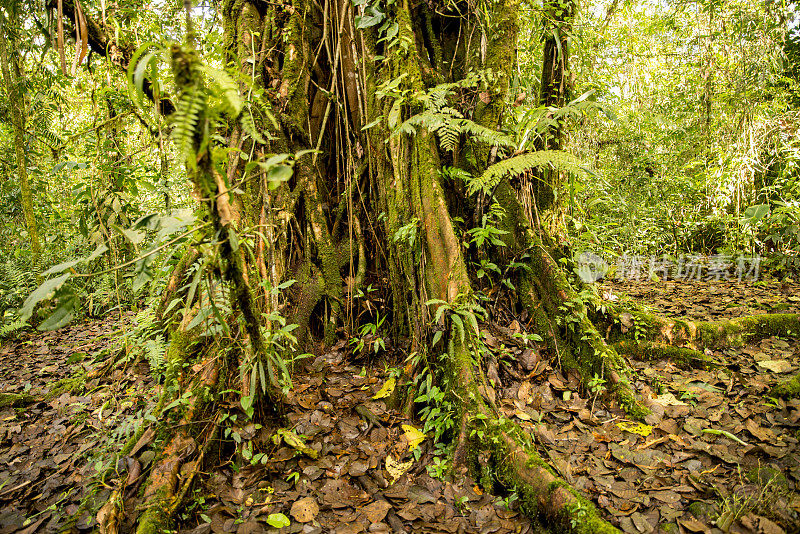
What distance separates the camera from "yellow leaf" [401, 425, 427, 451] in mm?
2074

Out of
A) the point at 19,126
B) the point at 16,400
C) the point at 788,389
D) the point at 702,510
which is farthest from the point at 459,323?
the point at 19,126

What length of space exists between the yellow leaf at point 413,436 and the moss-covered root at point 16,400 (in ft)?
9.08

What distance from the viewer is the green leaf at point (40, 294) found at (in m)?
1.12

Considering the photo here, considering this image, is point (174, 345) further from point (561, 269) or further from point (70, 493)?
point (561, 269)

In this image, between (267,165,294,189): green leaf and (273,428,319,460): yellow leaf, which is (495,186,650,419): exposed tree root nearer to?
(273,428,319,460): yellow leaf

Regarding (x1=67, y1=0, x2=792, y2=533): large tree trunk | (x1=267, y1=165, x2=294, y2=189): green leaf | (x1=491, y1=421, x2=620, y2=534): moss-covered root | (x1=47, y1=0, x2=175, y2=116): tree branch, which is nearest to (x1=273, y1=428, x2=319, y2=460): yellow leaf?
(x1=67, y1=0, x2=792, y2=533): large tree trunk

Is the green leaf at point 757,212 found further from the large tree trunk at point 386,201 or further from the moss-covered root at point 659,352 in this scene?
the moss-covered root at point 659,352

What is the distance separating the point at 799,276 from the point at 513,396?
5.19m

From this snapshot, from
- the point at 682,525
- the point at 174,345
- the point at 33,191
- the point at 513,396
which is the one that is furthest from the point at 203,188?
the point at 33,191

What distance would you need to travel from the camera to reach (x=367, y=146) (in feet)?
9.77

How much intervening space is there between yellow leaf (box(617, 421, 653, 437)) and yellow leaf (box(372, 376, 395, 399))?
1.28 metres

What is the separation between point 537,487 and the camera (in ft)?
5.53

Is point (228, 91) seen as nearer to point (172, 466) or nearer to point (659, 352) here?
point (172, 466)

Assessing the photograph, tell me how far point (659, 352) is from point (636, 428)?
3.15 feet
